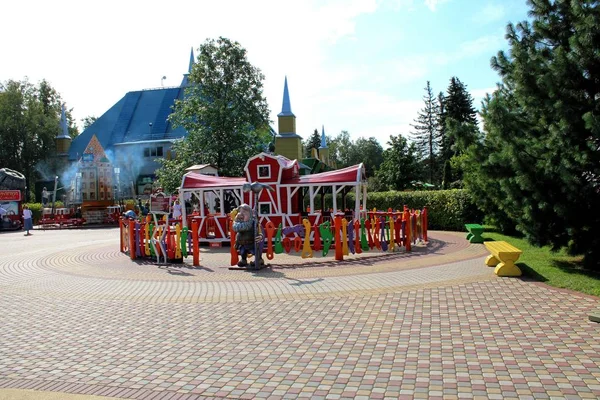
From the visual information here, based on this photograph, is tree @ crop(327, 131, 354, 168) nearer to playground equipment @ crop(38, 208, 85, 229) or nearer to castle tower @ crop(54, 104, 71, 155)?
castle tower @ crop(54, 104, 71, 155)

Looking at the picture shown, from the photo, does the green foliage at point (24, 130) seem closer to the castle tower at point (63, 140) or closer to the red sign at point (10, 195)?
the castle tower at point (63, 140)

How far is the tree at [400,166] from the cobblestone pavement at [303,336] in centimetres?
3175

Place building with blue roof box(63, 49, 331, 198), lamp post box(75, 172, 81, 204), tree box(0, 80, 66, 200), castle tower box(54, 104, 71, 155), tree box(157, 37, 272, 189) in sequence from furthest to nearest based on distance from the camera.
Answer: castle tower box(54, 104, 71, 155)
tree box(0, 80, 66, 200)
building with blue roof box(63, 49, 331, 198)
lamp post box(75, 172, 81, 204)
tree box(157, 37, 272, 189)

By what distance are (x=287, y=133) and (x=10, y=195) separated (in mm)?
27146

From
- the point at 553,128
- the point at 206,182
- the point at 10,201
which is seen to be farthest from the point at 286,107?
the point at 553,128

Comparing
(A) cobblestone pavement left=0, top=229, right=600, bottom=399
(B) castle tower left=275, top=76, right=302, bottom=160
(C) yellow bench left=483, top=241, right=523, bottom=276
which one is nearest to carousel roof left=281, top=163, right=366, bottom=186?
(A) cobblestone pavement left=0, top=229, right=600, bottom=399

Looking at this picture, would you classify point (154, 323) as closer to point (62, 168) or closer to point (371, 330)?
point (371, 330)

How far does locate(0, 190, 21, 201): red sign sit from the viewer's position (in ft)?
115

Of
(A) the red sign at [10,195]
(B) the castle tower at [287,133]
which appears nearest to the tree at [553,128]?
(A) the red sign at [10,195]

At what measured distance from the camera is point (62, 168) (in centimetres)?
5731

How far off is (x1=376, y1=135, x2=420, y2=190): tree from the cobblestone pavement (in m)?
31.8

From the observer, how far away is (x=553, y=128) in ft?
30.4

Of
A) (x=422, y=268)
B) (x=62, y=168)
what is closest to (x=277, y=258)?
(x=422, y=268)

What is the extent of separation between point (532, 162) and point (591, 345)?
517cm
